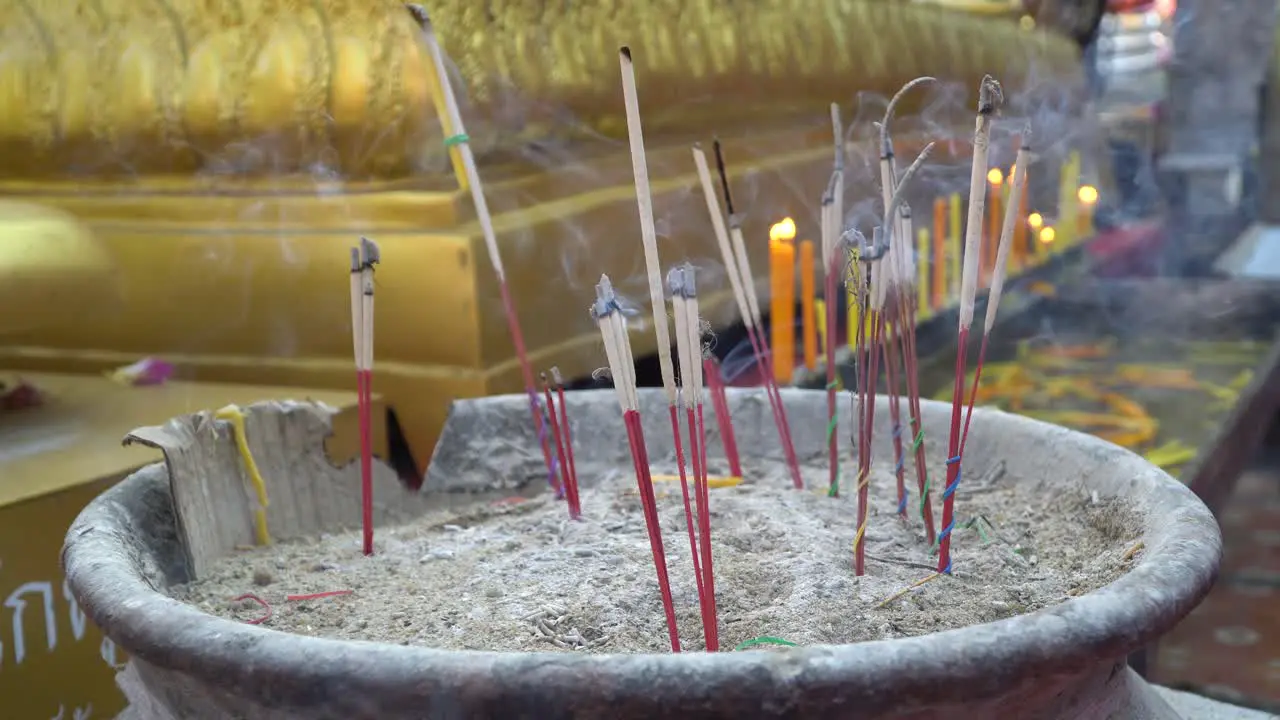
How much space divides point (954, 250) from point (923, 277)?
94 millimetres

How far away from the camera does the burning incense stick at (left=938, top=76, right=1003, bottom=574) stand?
32.7 inches

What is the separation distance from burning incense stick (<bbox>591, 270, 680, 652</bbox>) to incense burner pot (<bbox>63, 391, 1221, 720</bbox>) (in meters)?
0.19

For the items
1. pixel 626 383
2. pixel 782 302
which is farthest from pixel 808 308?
pixel 626 383

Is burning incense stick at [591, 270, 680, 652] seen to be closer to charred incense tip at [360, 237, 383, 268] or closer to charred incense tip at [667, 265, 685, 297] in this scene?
charred incense tip at [667, 265, 685, 297]

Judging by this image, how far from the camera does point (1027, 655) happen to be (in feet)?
2.10

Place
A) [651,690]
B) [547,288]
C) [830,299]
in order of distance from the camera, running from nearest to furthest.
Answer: [651,690] < [830,299] < [547,288]

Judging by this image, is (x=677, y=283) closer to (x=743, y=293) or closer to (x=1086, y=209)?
(x=743, y=293)

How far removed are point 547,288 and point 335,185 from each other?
355mm

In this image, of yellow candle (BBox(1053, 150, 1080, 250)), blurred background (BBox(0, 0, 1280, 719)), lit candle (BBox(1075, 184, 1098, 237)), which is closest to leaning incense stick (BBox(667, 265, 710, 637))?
blurred background (BBox(0, 0, 1280, 719))

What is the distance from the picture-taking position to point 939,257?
2566 millimetres

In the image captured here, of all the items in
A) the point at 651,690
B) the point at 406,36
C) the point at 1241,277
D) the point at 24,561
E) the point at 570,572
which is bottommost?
the point at 1241,277

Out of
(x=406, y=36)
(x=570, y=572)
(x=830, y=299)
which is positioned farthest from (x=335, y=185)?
(x=570, y=572)

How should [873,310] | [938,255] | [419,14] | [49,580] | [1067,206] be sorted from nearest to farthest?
[873,310] < [419,14] < [49,580] < [938,255] < [1067,206]

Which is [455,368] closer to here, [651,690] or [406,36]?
[406,36]
